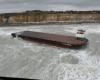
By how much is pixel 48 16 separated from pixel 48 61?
33.2ft

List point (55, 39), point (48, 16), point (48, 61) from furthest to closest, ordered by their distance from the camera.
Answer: point (48, 16)
point (55, 39)
point (48, 61)

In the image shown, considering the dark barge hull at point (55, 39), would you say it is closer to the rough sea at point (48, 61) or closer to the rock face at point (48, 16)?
the rough sea at point (48, 61)

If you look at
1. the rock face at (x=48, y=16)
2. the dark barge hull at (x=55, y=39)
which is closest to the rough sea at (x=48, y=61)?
the dark barge hull at (x=55, y=39)

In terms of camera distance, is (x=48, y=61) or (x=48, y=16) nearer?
(x=48, y=61)

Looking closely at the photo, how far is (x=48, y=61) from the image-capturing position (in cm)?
736

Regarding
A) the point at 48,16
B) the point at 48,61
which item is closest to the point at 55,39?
the point at 48,61

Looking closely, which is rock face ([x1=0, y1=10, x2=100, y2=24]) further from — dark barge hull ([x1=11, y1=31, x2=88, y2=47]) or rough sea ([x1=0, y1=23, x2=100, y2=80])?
rough sea ([x1=0, y1=23, x2=100, y2=80])

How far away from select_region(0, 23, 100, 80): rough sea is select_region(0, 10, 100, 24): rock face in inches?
258

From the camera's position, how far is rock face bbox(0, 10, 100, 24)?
16.5 metres

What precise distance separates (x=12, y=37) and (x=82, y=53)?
395 cm

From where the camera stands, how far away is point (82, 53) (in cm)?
821

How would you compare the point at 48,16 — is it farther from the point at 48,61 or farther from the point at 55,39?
the point at 48,61

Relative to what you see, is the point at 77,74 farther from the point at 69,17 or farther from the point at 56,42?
the point at 69,17

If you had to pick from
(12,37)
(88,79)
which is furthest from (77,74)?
(12,37)
